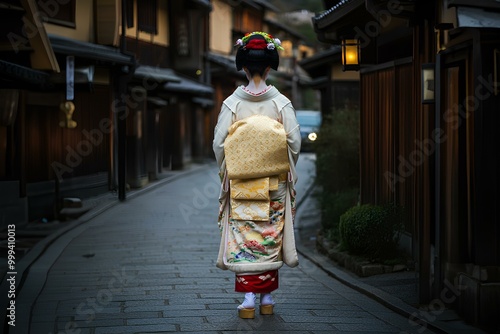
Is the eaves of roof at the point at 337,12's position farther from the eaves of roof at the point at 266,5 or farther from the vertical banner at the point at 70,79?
the eaves of roof at the point at 266,5

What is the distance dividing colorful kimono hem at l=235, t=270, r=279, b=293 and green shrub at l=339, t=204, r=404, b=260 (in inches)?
116

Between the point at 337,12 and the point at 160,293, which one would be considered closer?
the point at 160,293

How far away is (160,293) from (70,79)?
7828 mm

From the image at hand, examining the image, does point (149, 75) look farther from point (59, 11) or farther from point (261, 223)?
point (261, 223)

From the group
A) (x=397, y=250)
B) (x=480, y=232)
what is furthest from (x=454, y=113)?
(x=397, y=250)

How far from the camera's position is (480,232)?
6.96m

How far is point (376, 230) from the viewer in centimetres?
1012

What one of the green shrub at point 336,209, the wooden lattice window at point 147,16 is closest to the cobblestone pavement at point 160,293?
the green shrub at point 336,209

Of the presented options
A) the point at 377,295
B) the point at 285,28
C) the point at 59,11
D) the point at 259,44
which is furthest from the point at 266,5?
the point at 259,44

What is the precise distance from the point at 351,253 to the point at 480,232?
3.95m

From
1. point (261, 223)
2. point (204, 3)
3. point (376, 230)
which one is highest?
point (204, 3)

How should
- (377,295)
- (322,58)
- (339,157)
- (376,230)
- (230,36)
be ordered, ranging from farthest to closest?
(230,36)
(322,58)
(339,157)
(376,230)
(377,295)

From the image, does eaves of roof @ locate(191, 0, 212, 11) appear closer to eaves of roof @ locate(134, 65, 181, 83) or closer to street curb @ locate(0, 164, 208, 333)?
eaves of roof @ locate(134, 65, 181, 83)

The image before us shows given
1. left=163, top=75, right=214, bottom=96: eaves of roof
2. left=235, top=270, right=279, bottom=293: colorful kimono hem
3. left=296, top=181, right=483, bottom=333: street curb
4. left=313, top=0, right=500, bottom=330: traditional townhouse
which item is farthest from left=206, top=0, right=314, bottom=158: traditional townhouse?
left=235, top=270, right=279, bottom=293: colorful kimono hem
